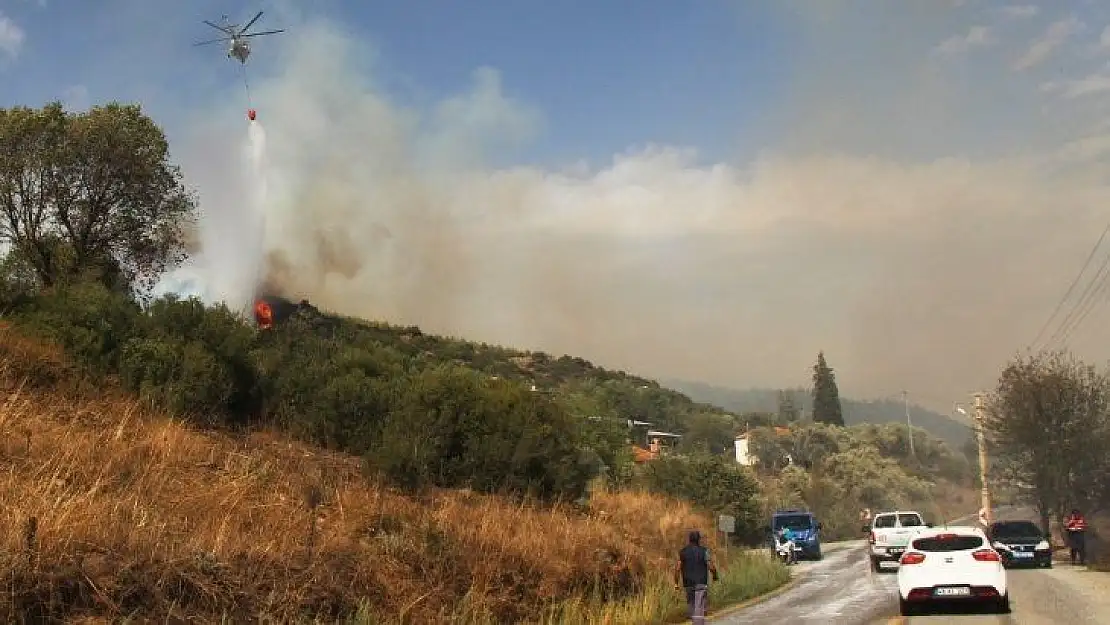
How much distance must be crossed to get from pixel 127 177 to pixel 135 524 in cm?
1879

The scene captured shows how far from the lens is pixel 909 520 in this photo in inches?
1259

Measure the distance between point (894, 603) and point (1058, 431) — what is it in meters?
25.7

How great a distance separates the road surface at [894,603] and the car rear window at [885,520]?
4254mm

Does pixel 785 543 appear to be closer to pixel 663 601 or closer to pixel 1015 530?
pixel 1015 530

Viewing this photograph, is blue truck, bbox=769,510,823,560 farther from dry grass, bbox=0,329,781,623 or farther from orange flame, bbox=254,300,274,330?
orange flame, bbox=254,300,274,330

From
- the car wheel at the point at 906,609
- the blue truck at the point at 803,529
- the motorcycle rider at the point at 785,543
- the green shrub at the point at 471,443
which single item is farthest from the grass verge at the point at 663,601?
the blue truck at the point at 803,529

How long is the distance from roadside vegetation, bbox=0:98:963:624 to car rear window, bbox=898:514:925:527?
7813 mm

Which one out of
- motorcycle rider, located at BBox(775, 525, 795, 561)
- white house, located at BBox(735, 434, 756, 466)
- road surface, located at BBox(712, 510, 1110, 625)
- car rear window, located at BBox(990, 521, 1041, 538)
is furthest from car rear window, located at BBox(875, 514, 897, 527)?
white house, located at BBox(735, 434, 756, 466)

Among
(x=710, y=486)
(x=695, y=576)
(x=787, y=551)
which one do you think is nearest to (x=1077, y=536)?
(x=787, y=551)

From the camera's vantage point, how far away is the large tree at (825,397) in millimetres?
156125

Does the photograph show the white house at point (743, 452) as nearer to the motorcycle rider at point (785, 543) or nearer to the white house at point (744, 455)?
the white house at point (744, 455)

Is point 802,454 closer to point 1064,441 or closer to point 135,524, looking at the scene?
point 1064,441

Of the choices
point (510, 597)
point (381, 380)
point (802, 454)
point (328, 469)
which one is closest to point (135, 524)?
point (510, 597)

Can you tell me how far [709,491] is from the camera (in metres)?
43.3
